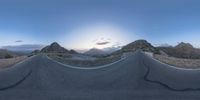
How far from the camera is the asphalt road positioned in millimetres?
4266

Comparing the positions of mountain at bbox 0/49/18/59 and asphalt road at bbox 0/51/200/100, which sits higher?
mountain at bbox 0/49/18/59

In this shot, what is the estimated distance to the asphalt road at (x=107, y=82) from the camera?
427 centimetres

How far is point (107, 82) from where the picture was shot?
4.32 m

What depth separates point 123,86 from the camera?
428 centimetres

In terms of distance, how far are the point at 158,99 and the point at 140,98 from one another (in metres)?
0.21

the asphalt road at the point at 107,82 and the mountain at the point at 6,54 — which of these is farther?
the mountain at the point at 6,54

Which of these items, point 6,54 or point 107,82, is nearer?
point 107,82

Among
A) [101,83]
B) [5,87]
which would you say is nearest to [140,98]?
[101,83]

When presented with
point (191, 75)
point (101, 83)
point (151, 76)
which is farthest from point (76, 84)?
point (191, 75)

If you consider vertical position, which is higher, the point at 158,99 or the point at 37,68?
the point at 37,68

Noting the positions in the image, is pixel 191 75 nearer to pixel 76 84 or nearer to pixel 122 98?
pixel 122 98

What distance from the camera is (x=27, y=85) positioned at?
4.32 meters

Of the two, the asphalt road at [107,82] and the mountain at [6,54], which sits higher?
the mountain at [6,54]

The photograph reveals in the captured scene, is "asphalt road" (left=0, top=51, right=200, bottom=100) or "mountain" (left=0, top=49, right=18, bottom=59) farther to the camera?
"mountain" (left=0, top=49, right=18, bottom=59)
